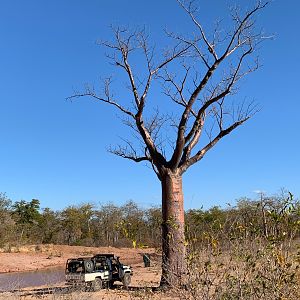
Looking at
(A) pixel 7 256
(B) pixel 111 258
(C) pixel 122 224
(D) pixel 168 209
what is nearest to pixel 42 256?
(A) pixel 7 256

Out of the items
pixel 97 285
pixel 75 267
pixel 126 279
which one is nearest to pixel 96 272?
pixel 97 285

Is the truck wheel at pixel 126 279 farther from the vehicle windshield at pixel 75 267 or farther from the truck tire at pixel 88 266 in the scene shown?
the vehicle windshield at pixel 75 267

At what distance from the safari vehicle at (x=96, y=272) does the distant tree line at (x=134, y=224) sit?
1.58 metres

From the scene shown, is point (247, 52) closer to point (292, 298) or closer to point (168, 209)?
point (168, 209)

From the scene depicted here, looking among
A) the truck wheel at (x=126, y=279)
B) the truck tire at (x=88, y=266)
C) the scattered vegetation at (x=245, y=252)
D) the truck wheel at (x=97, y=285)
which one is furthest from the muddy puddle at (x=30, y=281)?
the scattered vegetation at (x=245, y=252)

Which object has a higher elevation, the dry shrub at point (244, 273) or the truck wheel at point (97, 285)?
the dry shrub at point (244, 273)

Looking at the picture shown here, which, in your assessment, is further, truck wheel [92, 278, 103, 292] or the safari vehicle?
the safari vehicle

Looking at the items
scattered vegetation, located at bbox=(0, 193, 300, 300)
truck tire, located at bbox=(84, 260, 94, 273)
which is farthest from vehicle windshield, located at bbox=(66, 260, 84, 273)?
scattered vegetation, located at bbox=(0, 193, 300, 300)

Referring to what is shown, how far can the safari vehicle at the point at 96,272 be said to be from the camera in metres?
12.6

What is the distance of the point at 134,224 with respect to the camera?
5.11 meters

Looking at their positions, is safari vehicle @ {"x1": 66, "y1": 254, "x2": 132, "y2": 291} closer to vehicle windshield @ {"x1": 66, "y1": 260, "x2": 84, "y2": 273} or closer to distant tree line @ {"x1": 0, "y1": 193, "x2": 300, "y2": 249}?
vehicle windshield @ {"x1": 66, "y1": 260, "x2": 84, "y2": 273}

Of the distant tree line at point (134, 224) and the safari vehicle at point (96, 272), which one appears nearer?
the distant tree line at point (134, 224)

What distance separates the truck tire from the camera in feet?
42.5

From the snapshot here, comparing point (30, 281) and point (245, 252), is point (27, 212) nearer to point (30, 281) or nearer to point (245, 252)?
point (30, 281)
